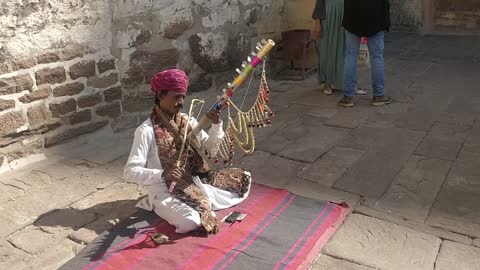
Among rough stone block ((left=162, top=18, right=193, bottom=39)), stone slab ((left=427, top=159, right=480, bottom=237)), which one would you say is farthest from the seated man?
rough stone block ((left=162, top=18, right=193, bottom=39))

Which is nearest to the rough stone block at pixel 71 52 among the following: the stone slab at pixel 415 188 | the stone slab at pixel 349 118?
the stone slab at pixel 349 118

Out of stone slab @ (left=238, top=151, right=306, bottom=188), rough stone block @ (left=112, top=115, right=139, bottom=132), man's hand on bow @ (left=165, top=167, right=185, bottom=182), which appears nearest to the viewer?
man's hand on bow @ (left=165, top=167, right=185, bottom=182)

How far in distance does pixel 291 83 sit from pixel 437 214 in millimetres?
2891

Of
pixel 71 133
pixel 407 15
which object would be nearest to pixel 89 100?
pixel 71 133

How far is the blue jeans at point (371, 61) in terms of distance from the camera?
14.0 feet

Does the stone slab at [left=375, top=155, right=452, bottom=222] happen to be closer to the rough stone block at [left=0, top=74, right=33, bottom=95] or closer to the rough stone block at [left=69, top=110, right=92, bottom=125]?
the rough stone block at [left=69, top=110, right=92, bottom=125]

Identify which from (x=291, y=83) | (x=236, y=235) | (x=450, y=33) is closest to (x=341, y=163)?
(x=236, y=235)

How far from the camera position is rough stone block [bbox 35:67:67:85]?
10.8 feet

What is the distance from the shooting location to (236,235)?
7.76 ft

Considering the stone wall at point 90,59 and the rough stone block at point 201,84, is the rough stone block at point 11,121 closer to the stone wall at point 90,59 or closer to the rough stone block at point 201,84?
the stone wall at point 90,59

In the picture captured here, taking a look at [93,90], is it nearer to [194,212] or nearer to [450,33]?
[194,212]

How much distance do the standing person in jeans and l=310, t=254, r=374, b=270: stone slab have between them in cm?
238

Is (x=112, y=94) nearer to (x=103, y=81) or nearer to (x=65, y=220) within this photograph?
(x=103, y=81)

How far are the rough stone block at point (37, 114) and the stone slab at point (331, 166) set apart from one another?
6.05 ft
